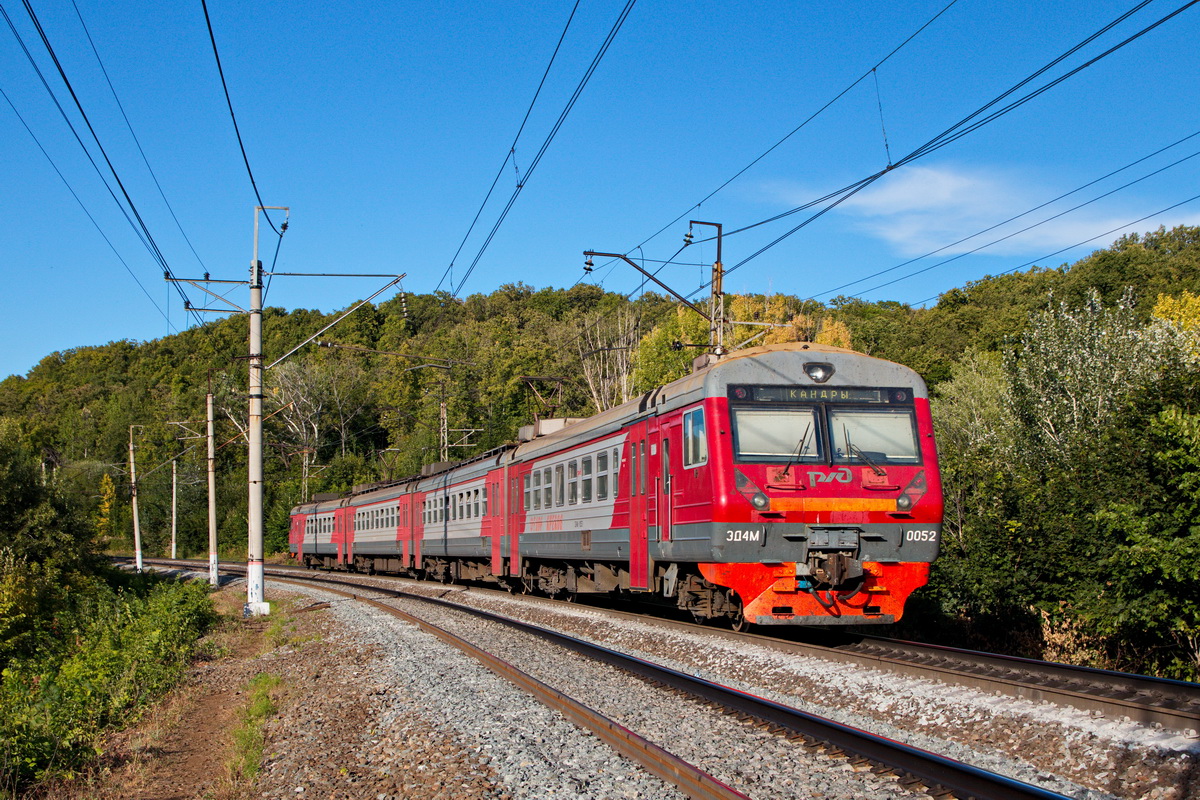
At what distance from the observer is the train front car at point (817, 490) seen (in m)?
10.7

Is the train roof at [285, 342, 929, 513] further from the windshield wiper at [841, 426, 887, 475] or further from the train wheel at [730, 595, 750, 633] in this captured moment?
the train wheel at [730, 595, 750, 633]

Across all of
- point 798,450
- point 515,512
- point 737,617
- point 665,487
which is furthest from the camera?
point 515,512

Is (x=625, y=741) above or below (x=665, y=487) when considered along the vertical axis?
below

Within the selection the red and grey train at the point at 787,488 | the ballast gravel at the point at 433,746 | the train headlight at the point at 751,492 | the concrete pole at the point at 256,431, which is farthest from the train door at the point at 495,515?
the train headlight at the point at 751,492

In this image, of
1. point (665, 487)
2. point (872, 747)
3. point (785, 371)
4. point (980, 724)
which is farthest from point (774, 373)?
point (872, 747)

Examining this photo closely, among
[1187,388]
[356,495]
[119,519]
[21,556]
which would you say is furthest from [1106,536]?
[119,519]

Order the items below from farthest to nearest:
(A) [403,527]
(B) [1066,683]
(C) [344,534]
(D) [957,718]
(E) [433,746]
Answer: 1. (C) [344,534]
2. (A) [403,527]
3. (B) [1066,683]
4. (D) [957,718]
5. (E) [433,746]

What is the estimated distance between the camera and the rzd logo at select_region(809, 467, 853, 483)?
429 inches

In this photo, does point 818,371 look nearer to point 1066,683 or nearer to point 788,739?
point 1066,683

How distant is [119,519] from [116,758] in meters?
74.3

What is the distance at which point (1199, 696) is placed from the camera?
6.96 m

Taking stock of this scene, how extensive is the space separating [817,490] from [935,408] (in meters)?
39.9

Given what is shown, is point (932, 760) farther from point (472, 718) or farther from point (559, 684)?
point (559, 684)

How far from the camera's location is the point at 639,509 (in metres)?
13.5
